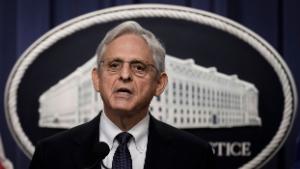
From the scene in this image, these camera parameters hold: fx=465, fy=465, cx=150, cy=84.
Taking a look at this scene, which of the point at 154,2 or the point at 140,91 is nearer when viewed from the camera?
the point at 140,91

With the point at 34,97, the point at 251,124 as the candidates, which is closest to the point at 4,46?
the point at 34,97

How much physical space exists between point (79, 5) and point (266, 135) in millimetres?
830

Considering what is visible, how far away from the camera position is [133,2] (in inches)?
66.7

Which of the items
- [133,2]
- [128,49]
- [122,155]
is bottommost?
[122,155]

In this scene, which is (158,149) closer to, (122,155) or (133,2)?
(122,155)

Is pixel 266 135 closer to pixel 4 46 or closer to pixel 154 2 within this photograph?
pixel 154 2

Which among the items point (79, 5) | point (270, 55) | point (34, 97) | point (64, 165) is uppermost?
point (79, 5)

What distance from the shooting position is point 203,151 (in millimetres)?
1230

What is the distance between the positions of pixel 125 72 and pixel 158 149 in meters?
0.22

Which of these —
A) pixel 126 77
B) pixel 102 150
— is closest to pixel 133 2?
pixel 126 77

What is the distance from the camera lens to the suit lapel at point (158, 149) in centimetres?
114

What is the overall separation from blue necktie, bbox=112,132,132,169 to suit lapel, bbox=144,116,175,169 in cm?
5

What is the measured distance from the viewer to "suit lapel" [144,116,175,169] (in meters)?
1.14

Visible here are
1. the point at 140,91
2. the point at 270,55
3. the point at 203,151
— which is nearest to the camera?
the point at 140,91
